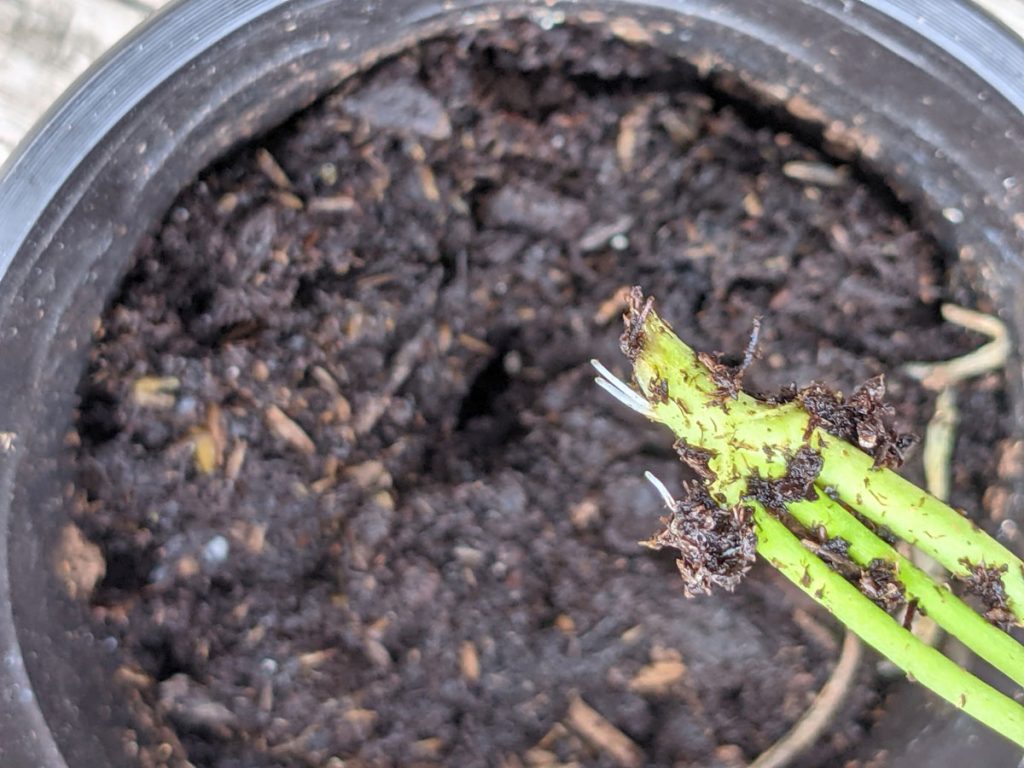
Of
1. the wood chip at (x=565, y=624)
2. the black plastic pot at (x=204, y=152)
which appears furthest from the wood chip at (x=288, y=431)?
the wood chip at (x=565, y=624)

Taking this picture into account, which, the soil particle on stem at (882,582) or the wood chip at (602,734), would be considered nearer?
the soil particle on stem at (882,582)

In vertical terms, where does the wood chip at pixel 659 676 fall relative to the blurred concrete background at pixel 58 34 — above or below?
below

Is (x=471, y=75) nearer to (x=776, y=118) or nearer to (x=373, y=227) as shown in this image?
(x=373, y=227)

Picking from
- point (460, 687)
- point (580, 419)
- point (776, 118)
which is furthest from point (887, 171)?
point (460, 687)

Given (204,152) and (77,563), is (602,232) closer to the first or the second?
(204,152)

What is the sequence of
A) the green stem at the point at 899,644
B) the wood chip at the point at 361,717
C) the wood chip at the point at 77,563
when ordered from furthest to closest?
the wood chip at the point at 361,717
the wood chip at the point at 77,563
the green stem at the point at 899,644

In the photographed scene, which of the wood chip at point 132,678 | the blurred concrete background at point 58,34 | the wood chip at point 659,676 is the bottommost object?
the wood chip at point 132,678

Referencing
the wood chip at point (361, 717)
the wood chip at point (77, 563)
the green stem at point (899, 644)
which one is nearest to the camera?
the green stem at point (899, 644)

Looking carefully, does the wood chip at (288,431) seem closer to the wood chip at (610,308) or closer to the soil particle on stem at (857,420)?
the wood chip at (610,308)
